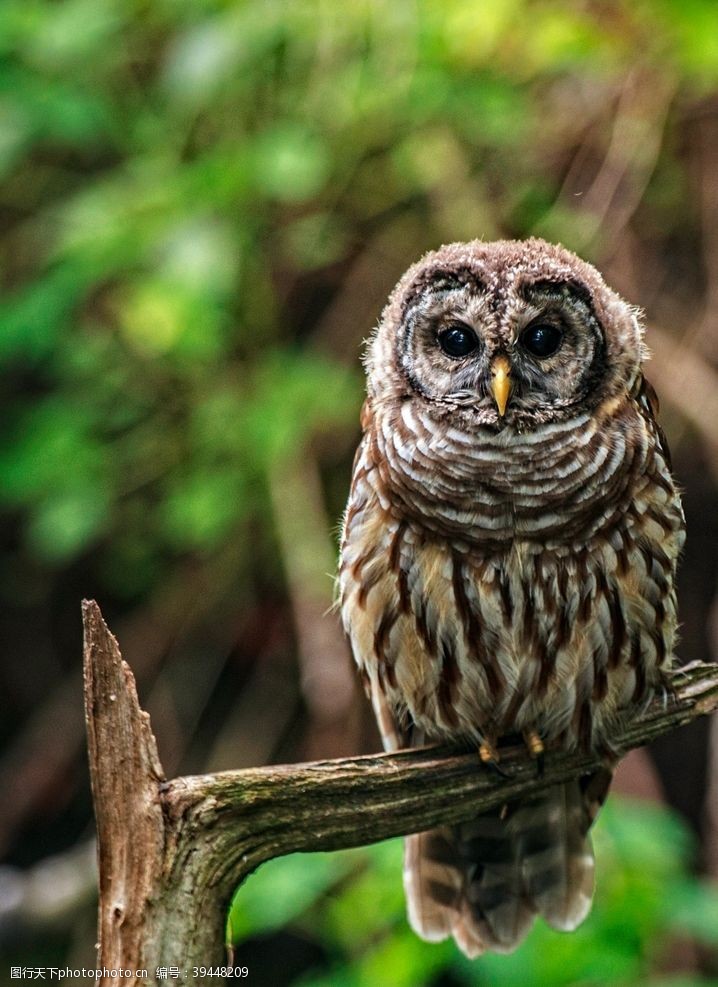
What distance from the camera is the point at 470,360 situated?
115 inches

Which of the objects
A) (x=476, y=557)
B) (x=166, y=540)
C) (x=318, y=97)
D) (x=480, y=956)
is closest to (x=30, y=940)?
(x=166, y=540)

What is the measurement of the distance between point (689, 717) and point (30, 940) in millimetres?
2883

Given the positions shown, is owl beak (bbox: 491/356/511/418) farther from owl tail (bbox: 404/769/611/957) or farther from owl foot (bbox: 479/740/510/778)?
owl tail (bbox: 404/769/611/957)

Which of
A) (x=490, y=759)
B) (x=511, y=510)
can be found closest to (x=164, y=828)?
(x=490, y=759)

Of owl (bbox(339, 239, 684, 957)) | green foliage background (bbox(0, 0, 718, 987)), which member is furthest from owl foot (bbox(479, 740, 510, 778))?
green foliage background (bbox(0, 0, 718, 987))

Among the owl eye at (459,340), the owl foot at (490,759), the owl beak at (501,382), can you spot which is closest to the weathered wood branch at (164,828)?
the owl foot at (490,759)

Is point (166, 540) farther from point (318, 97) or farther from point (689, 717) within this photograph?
point (689, 717)

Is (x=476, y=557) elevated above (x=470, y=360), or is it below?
below

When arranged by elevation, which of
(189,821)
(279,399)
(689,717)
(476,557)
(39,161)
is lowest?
(189,821)

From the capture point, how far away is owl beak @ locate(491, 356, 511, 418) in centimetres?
279

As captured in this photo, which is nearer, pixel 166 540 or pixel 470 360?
pixel 470 360

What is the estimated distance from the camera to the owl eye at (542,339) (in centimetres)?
290

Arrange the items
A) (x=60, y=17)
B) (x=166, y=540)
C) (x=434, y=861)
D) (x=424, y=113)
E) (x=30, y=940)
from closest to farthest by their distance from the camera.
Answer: (x=434, y=861)
(x=60, y=17)
(x=424, y=113)
(x=30, y=940)
(x=166, y=540)

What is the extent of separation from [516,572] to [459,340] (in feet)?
1.73
